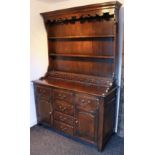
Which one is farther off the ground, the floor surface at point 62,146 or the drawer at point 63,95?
the drawer at point 63,95

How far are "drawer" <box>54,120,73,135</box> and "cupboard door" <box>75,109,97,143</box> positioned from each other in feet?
0.39

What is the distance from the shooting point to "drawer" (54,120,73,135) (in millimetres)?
2642

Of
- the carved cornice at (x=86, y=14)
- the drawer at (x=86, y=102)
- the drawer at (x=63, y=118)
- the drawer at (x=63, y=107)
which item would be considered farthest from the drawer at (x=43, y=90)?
the carved cornice at (x=86, y=14)

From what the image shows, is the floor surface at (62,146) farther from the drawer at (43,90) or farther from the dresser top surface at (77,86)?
the dresser top surface at (77,86)

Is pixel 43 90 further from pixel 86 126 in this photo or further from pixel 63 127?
pixel 86 126

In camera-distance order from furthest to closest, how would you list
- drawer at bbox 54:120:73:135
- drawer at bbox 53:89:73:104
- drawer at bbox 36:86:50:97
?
drawer at bbox 36:86:50:97
drawer at bbox 54:120:73:135
drawer at bbox 53:89:73:104

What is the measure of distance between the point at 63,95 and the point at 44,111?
0.59 metres

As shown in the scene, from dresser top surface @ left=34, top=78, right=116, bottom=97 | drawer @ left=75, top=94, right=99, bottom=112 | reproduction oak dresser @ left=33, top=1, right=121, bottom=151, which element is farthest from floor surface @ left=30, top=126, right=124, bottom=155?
dresser top surface @ left=34, top=78, right=116, bottom=97

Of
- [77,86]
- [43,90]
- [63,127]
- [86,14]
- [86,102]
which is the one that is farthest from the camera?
[43,90]

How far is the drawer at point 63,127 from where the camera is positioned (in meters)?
2.64

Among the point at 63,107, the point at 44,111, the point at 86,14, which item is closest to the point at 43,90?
the point at 44,111

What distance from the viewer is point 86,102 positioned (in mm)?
2350

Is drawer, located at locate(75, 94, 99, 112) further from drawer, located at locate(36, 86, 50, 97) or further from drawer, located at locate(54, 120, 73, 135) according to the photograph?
drawer, located at locate(36, 86, 50, 97)

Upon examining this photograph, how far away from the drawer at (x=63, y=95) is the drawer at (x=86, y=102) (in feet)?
0.38
